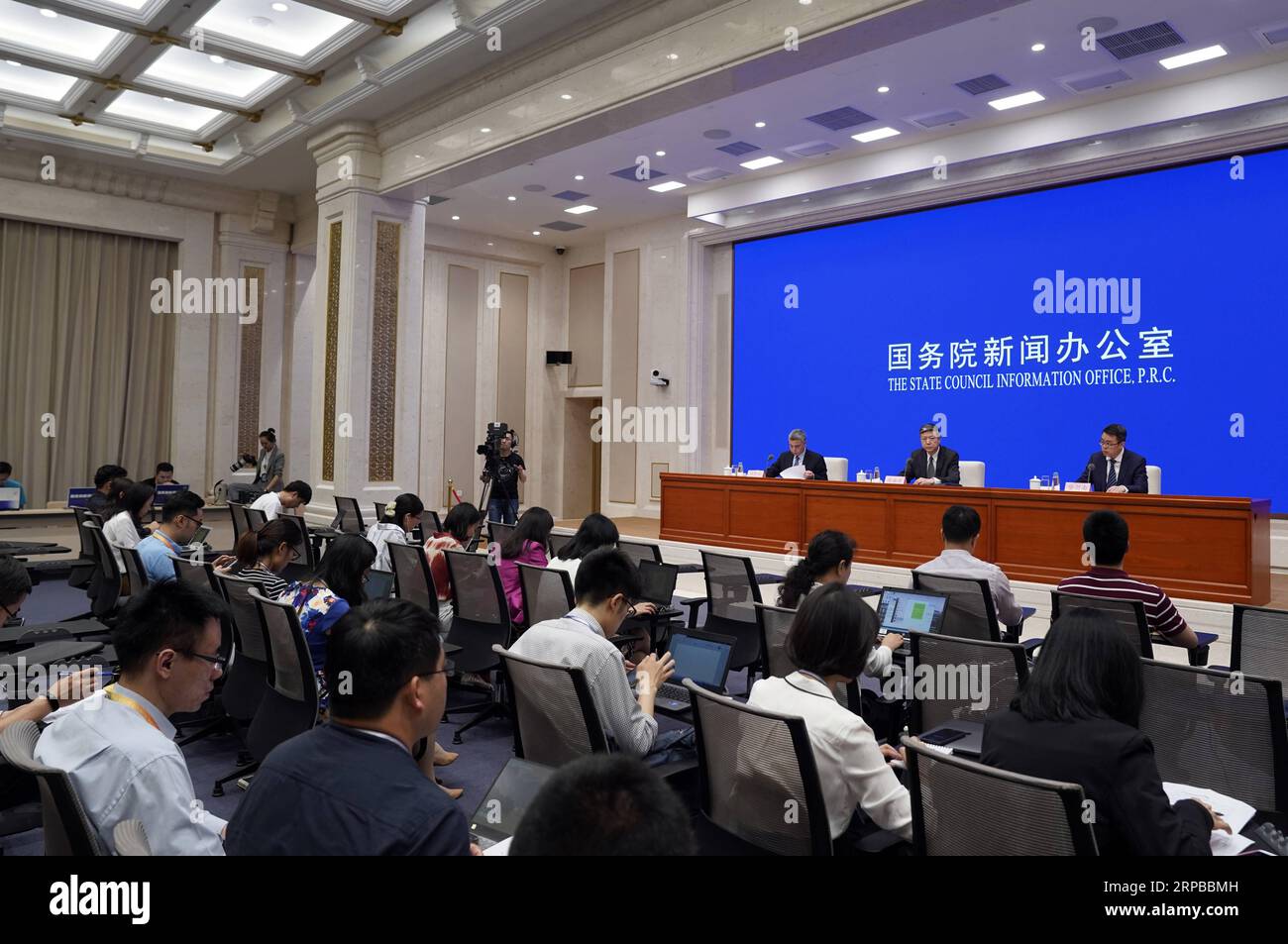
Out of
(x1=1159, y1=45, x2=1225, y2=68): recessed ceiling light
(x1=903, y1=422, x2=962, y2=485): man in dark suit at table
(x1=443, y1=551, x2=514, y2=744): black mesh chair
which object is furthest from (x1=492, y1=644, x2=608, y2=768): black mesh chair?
(x1=1159, y1=45, x2=1225, y2=68): recessed ceiling light

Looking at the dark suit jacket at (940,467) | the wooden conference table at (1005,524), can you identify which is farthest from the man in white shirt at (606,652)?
the dark suit jacket at (940,467)

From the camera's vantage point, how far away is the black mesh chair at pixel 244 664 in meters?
3.40

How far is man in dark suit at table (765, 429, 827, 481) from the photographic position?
8.61 m

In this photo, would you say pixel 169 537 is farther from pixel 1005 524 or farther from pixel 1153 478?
pixel 1153 478

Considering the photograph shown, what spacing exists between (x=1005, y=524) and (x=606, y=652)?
5.39 m

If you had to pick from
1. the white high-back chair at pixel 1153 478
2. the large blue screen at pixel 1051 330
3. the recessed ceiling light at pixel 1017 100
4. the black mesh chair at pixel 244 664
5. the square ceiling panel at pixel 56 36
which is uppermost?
the square ceiling panel at pixel 56 36

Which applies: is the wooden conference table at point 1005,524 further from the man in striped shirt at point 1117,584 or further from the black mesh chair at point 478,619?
the black mesh chair at point 478,619

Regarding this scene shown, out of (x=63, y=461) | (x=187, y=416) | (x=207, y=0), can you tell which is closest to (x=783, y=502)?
(x=207, y=0)

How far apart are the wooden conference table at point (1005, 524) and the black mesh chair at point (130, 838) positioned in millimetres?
6221

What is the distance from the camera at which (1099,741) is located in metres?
1.70

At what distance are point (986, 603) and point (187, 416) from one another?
37.2 ft

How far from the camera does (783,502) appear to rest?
329 inches

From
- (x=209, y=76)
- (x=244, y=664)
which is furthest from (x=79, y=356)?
(x=244, y=664)
